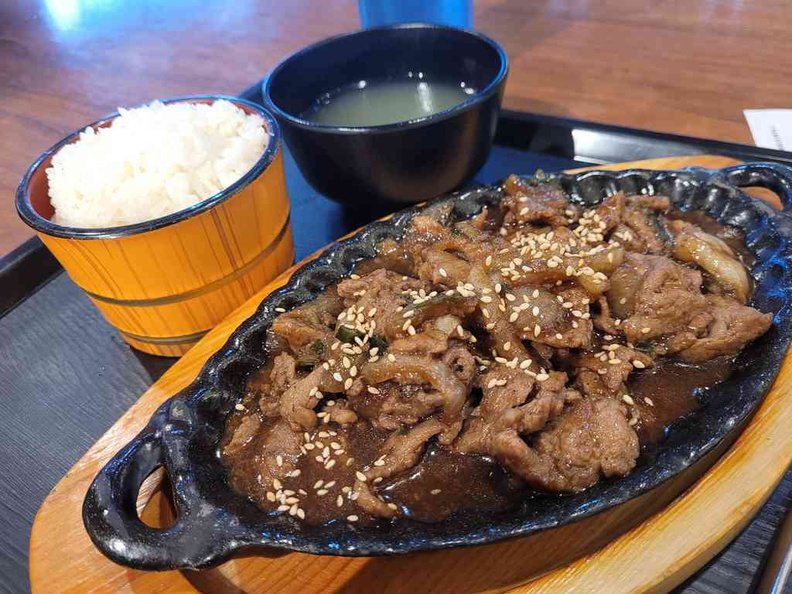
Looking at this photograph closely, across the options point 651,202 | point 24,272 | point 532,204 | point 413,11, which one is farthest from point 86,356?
point 413,11

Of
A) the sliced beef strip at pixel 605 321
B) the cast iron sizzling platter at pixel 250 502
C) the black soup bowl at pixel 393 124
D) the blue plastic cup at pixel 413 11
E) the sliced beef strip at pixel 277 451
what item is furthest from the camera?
the blue plastic cup at pixel 413 11

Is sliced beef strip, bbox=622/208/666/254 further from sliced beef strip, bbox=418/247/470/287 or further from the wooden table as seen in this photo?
Answer: the wooden table

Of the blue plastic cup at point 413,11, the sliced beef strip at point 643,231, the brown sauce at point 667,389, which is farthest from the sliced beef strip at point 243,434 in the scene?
the blue plastic cup at point 413,11

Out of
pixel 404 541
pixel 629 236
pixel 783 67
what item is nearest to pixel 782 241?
pixel 629 236

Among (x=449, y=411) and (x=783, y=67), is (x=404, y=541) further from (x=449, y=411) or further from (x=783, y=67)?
(x=783, y=67)

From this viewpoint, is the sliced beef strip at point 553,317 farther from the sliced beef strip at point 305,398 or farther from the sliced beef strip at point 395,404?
the sliced beef strip at point 305,398

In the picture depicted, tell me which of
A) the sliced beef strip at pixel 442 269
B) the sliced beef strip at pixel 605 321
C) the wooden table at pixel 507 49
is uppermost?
the sliced beef strip at pixel 442 269

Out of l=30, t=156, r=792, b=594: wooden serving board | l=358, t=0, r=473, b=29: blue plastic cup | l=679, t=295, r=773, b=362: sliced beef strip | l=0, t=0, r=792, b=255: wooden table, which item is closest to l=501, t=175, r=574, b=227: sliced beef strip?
l=679, t=295, r=773, b=362: sliced beef strip

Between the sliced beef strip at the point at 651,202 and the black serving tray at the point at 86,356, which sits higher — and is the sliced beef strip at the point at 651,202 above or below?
above
